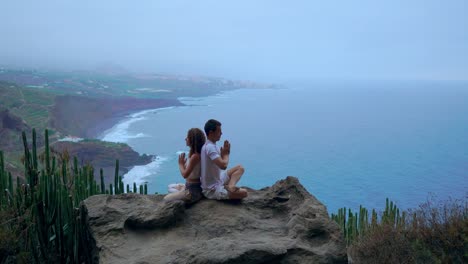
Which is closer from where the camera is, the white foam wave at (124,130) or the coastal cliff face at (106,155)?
the coastal cliff face at (106,155)

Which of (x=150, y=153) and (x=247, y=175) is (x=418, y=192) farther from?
(x=150, y=153)

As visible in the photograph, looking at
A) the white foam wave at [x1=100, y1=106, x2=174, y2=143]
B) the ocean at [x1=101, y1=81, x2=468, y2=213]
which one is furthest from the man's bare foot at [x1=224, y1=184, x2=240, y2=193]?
the white foam wave at [x1=100, y1=106, x2=174, y2=143]

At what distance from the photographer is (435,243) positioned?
25.3 ft

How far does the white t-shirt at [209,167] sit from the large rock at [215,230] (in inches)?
10.2

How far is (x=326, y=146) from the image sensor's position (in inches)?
1230

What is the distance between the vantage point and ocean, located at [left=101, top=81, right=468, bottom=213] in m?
21.9

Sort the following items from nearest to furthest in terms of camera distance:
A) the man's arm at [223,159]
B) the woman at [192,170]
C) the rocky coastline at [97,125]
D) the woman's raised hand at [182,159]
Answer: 1. the man's arm at [223,159]
2. the woman at [192,170]
3. the woman's raised hand at [182,159]
4. the rocky coastline at [97,125]

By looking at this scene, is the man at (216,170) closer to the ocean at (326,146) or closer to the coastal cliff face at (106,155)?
the ocean at (326,146)

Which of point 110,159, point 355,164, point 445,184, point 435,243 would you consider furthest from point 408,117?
point 435,243

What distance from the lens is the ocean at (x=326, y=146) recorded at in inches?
861

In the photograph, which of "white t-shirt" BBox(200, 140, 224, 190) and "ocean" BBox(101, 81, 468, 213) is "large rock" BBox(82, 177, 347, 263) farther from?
"ocean" BBox(101, 81, 468, 213)

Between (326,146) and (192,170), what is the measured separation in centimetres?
2671

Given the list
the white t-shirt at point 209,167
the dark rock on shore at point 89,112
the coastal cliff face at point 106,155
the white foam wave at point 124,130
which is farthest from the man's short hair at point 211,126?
the dark rock on shore at point 89,112

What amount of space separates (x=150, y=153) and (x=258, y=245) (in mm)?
18017
